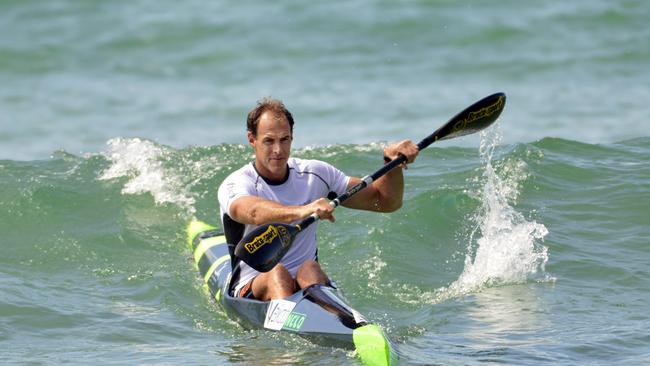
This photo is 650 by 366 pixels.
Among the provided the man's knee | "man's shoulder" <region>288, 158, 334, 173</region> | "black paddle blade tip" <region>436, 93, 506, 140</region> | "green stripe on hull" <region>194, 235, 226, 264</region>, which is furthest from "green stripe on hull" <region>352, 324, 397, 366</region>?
"green stripe on hull" <region>194, 235, 226, 264</region>

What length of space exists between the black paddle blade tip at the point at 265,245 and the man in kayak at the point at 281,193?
0.27 feet

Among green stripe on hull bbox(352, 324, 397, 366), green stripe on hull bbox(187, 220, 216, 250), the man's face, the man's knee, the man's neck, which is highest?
the man's face

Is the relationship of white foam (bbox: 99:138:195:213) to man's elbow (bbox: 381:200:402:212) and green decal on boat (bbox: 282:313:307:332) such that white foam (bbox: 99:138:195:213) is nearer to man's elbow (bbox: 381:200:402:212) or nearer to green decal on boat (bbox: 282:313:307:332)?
man's elbow (bbox: 381:200:402:212)

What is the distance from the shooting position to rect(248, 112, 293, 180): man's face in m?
6.21

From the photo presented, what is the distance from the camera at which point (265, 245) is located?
5.95 m

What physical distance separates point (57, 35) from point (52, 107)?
3469 millimetres

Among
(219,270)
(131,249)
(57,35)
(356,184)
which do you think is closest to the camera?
(356,184)

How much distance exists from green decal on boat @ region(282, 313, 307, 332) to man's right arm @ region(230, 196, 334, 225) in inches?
21.2

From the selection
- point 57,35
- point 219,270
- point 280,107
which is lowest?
point 219,270

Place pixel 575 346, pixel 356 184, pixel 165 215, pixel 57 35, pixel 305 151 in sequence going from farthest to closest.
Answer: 1. pixel 57 35
2. pixel 305 151
3. pixel 165 215
4. pixel 356 184
5. pixel 575 346

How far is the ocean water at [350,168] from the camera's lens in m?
6.70

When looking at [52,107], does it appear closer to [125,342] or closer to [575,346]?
[125,342]

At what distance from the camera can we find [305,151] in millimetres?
11492

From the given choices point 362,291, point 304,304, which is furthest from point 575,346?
point 362,291
